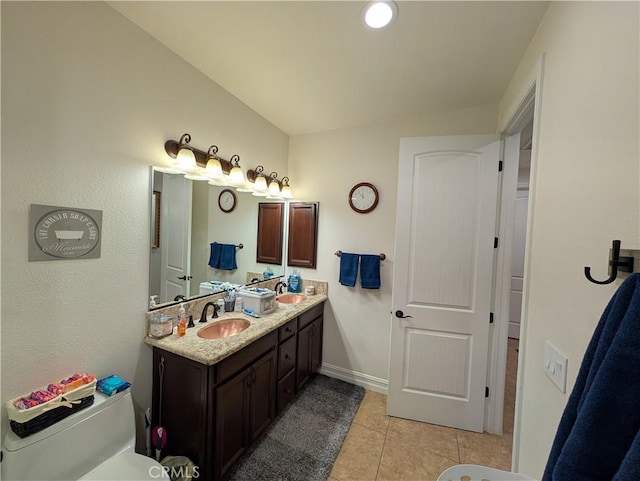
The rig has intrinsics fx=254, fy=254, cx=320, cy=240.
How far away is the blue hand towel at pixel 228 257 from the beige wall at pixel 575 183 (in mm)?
2094

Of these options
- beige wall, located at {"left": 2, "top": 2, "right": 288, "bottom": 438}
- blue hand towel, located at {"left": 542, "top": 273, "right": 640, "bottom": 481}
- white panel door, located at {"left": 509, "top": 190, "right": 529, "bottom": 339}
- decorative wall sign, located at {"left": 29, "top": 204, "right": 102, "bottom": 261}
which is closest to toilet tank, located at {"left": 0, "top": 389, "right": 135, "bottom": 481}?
beige wall, located at {"left": 2, "top": 2, "right": 288, "bottom": 438}

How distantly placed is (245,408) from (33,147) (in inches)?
68.4

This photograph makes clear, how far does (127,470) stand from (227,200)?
1.77 m

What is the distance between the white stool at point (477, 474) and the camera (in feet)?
2.89

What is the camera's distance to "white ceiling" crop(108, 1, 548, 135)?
1251 millimetres

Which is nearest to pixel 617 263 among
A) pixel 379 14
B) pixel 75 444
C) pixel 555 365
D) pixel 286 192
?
pixel 555 365

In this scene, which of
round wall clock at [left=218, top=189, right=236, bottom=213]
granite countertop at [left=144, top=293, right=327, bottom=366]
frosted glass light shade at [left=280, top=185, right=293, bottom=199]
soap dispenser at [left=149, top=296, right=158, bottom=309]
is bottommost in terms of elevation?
granite countertop at [left=144, top=293, right=327, bottom=366]

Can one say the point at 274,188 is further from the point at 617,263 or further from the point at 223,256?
the point at 617,263

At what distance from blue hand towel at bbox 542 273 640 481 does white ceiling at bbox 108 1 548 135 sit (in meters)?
1.42

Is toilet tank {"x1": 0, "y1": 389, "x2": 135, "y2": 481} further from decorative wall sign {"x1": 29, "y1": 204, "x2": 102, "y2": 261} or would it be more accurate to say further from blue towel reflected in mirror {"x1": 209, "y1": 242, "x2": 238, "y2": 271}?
blue towel reflected in mirror {"x1": 209, "y1": 242, "x2": 238, "y2": 271}

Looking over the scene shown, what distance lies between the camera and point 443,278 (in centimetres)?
201

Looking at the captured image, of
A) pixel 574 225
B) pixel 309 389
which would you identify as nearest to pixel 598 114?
pixel 574 225

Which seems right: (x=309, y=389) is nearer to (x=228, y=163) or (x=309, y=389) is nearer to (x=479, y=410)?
(x=479, y=410)

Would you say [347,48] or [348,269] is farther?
[348,269]
